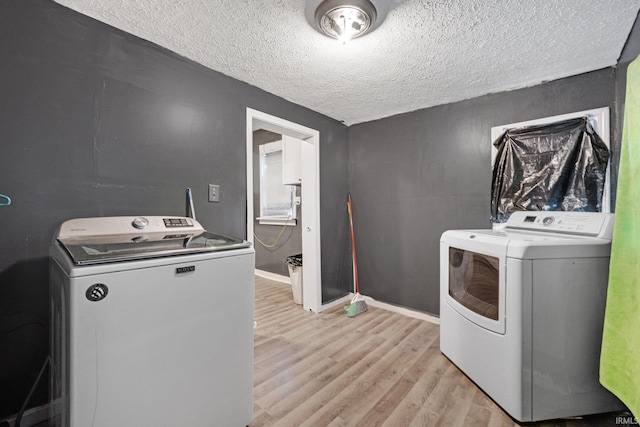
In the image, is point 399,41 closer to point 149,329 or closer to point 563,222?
point 563,222

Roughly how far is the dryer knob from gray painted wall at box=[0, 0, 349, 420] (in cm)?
14

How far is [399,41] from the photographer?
1.62m

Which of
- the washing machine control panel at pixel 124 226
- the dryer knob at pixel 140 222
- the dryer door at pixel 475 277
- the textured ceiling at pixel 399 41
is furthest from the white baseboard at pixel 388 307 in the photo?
the textured ceiling at pixel 399 41

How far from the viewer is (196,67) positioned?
74.1 inches

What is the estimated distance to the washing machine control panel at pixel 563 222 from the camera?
4.63 feet

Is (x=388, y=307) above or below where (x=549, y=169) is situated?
below

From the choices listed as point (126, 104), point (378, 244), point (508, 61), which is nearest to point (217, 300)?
point (126, 104)

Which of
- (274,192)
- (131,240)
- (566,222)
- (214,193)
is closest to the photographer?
(131,240)

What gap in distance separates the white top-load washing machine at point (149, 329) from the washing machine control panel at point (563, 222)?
5.91 feet

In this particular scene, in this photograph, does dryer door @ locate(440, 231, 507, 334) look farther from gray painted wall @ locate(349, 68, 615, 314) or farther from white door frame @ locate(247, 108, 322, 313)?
white door frame @ locate(247, 108, 322, 313)

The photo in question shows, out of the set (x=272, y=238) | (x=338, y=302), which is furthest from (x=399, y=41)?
(x=272, y=238)

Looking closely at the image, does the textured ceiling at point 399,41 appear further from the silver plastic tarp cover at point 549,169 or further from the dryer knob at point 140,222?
the dryer knob at point 140,222

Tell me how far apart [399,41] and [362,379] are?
7.03 ft

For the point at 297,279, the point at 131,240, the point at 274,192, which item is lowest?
the point at 297,279
